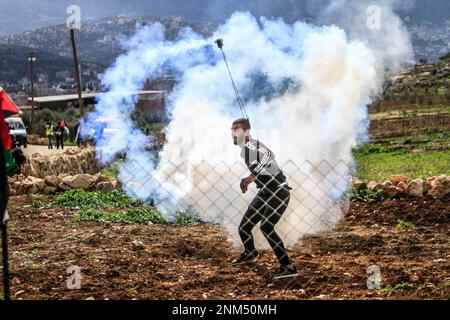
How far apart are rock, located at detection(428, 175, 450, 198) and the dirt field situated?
263 mm

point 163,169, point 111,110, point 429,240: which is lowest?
point 429,240

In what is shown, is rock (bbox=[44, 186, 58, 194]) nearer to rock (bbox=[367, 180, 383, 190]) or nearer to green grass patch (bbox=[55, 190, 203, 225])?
green grass patch (bbox=[55, 190, 203, 225])

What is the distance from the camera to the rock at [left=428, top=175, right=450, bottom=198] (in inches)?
431

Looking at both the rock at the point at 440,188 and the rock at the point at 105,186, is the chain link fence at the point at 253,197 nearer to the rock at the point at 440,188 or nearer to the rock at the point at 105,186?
the rock at the point at 105,186

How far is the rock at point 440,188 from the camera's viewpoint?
10953 millimetres

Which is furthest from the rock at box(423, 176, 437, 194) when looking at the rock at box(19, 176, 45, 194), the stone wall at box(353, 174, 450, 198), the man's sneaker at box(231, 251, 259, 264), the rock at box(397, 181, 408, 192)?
the rock at box(19, 176, 45, 194)

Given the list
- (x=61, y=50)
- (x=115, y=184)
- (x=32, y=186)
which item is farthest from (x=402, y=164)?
(x=61, y=50)

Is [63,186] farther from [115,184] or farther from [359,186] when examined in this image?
[359,186]

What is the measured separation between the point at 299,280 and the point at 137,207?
6145 millimetres

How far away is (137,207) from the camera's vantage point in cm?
1239

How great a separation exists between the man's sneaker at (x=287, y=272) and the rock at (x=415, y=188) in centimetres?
509

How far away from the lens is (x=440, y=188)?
11.0 metres
